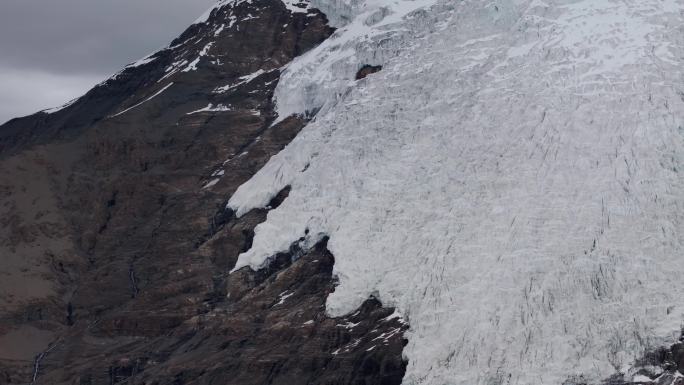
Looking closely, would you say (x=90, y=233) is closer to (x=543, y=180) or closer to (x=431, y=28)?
(x=431, y=28)

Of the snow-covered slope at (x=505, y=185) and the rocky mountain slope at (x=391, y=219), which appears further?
the rocky mountain slope at (x=391, y=219)

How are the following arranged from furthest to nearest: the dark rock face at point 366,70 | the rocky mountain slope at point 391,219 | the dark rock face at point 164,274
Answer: the dark rock face at point 366,70
the dark rock face at point 164,274
the rocky mountain slope at point 391,219

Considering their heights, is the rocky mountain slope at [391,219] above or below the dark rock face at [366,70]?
below

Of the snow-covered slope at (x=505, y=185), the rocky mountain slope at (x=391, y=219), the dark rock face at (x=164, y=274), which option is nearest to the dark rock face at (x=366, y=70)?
the rocky mountain slope at (x=391, y=219)

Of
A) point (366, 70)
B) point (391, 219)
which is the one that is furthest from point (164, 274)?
point (366, 70)

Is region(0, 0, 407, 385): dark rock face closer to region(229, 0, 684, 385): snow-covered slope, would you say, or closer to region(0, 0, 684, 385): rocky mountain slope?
region(0, 0, 684, 385): rocky mountain slope

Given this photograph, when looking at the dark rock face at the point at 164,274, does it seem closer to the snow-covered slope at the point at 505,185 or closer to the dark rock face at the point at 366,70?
the snow-covered slope at the point at 505,185

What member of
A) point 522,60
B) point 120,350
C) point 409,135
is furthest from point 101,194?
point 522,60
